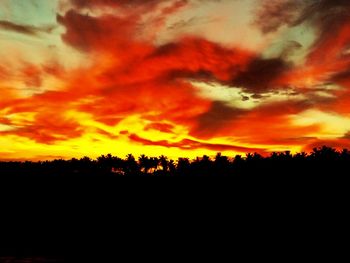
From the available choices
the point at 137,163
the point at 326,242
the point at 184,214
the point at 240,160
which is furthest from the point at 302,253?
the point at 137,163

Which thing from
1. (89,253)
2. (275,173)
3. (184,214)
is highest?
(275,173)

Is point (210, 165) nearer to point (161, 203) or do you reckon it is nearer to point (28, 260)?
point (161, 203)

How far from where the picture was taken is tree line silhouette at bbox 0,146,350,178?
3425 inches

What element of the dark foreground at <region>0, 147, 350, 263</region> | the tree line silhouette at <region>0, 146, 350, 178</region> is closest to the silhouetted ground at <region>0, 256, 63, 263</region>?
the dark foreground at <region>0, 147, 350, 263</region>

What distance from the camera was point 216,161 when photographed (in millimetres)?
122875

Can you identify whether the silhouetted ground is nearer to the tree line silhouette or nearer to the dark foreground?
the dark foreground

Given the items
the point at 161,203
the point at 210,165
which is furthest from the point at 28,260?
the point at 210,165

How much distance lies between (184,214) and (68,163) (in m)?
82.5

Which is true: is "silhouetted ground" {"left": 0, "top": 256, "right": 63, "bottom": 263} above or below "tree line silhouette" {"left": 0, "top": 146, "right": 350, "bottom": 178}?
below

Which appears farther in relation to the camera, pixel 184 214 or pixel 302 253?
pixel 184 214

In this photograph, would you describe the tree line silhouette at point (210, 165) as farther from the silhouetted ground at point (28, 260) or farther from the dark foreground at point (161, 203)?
the silhouetted ground at point (28, 260)

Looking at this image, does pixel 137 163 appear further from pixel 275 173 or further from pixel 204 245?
pixel 204 245

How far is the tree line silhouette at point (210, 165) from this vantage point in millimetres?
87000

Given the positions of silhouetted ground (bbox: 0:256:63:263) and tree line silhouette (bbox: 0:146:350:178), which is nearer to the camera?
silhouetted ground (bbox: 0:256:63:263)
